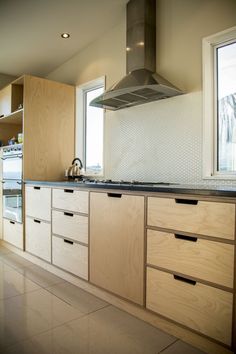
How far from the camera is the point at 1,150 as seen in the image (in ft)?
12.5

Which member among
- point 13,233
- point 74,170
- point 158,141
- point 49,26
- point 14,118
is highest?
point 49,26

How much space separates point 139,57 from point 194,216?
1639 mm

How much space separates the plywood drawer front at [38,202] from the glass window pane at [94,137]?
30.4 inches

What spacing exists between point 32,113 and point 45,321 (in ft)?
7.51

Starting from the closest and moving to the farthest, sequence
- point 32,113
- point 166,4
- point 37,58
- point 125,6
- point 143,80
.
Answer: point 143,80, point 166,4, point 125,6, point 32,113, point 37,58

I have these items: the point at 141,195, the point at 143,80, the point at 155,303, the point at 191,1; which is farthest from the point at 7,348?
the point at 191,1

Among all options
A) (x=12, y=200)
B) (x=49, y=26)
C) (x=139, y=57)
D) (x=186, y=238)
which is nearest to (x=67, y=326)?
(x=186, y=238)

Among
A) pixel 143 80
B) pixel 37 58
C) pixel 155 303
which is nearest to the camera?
pixel 155 303

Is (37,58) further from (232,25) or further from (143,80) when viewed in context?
(232,25)

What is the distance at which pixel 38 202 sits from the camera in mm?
2920

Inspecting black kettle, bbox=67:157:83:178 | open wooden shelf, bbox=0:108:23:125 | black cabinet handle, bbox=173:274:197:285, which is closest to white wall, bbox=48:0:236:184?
black kettle, bbox=67:157:83:178

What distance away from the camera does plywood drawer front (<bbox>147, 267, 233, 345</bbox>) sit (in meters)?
1.39

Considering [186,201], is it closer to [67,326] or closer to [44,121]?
[67,326]

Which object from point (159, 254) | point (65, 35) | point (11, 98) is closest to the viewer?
point (159, 254)
